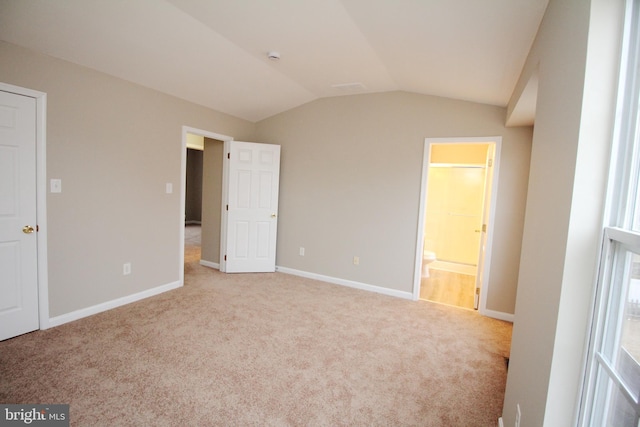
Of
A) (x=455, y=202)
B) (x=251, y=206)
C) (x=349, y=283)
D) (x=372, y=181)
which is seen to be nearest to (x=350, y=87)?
(x=372, y=181)

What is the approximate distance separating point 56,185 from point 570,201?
11.9 feet

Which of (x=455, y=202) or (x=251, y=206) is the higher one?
(x=455, y=202)

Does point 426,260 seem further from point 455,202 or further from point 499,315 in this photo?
point 499,315

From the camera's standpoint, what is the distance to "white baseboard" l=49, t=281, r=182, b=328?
2.79 meters

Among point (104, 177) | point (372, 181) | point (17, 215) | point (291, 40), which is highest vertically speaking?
point (291, 40)

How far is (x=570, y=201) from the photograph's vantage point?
0.95 m

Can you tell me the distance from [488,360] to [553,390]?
1836mm

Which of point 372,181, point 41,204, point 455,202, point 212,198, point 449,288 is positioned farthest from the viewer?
point 455,202

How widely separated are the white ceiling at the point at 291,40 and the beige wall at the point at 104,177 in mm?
193

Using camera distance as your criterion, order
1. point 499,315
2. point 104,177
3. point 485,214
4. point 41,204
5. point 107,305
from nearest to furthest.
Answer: point 41,204 < point 104,177 < point 107,305 < point 499,315 < point 485,214

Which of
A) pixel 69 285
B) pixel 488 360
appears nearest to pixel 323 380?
pixel 488 360

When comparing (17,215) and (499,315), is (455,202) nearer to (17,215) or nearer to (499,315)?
(499,315)

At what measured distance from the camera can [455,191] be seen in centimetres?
557

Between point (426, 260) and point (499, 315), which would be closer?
point (499, 315)
